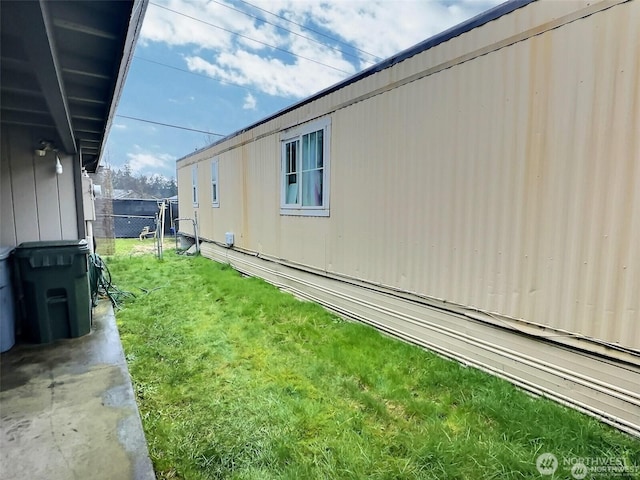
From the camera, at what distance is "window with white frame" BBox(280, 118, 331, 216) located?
183 inches

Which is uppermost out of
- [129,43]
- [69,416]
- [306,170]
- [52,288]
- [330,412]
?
[129,43]

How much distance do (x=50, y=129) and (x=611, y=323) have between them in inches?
224

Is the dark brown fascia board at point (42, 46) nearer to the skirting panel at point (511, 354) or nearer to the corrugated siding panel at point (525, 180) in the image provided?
the corrugated siding panel at point (525, 180)

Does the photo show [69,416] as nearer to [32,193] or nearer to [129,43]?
[129,43]

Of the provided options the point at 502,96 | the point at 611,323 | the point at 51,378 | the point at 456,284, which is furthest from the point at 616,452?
the point at 51,378

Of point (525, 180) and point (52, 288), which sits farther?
point (52, 288)

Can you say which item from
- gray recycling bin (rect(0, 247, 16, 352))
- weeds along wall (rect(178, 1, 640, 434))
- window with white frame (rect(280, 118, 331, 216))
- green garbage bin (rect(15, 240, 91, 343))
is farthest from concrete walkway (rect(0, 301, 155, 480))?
window with white frame (rect(280, 118, 331, 216))

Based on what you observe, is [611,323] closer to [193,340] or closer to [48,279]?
[193,340]

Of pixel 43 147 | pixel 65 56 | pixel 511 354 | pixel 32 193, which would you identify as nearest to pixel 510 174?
pixel 511 354

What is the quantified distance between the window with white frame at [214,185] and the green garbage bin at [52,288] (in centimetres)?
544

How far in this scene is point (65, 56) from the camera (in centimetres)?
240

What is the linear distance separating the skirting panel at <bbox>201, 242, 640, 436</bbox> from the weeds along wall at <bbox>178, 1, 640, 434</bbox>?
10cm

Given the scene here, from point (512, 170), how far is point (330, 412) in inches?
89.0

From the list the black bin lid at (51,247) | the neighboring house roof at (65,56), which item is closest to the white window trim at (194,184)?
the neighboring house roof at (65,56)
